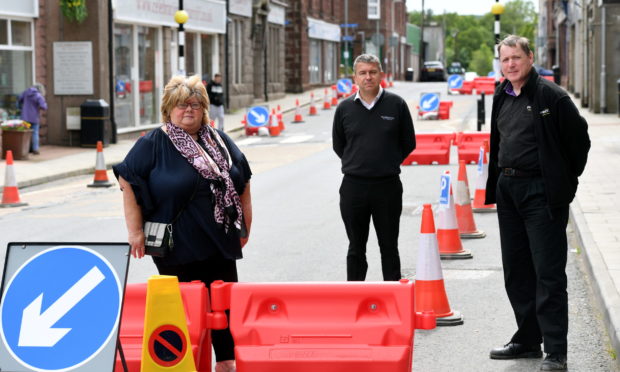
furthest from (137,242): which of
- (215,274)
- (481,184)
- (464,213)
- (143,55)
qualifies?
(143,55)

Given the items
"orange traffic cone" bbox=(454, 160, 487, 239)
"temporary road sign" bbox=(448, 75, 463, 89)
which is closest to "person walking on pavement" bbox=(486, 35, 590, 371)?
"orange traffic cone" bbox=(454, 160, 487, 239)

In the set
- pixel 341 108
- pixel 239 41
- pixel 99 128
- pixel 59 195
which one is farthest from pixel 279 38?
pixel 341 108

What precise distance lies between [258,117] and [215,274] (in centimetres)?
2748

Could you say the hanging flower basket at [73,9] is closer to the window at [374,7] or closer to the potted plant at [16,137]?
the potted plant at [16,137]

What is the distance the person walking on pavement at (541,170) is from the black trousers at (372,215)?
1.27m

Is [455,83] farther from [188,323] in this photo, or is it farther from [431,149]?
[188,323]

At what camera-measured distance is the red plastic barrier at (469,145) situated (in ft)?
70.3

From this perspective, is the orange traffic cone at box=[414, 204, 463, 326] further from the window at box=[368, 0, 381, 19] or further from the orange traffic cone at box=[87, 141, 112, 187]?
the window at box=[368, 0, 381, 19]

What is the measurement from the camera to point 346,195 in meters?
8.05

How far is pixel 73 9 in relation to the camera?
28344mm

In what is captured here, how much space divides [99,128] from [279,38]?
29.1 meters

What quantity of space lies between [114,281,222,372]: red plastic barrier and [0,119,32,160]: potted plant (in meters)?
19.1

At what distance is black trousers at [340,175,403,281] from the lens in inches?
313

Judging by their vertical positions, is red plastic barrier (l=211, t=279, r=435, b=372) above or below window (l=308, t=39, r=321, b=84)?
below
